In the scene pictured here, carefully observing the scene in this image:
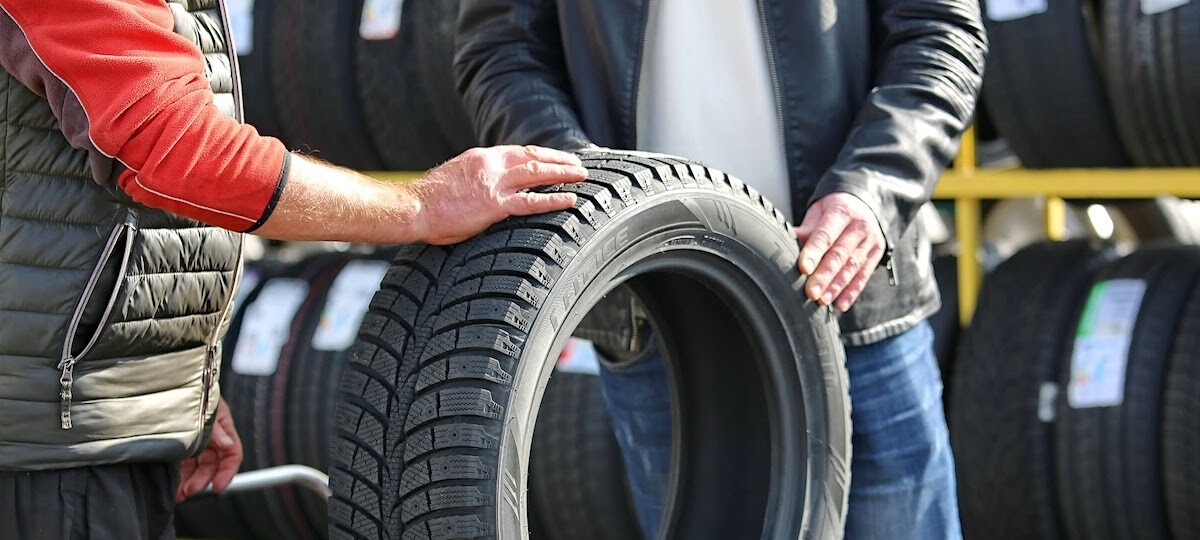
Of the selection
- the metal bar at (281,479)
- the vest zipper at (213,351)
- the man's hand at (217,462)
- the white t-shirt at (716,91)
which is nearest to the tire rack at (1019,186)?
the white t-shirt at (716,91)

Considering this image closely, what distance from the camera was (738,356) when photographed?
1.58 metres

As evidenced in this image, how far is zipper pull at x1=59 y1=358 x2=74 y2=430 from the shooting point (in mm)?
1330

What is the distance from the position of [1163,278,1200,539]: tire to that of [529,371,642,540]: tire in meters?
1.00

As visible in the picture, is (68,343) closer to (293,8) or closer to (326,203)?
(326,203)

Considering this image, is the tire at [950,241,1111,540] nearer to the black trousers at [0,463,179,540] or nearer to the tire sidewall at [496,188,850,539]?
the tire sidewall at [496,188,850,539]

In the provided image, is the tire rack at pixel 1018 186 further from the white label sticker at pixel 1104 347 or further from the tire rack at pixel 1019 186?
the white label sticker at pixel 1104 347

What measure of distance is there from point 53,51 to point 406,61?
5.93 ft

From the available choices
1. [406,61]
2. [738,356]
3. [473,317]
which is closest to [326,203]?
[473,317]

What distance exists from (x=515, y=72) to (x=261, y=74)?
1512 mm

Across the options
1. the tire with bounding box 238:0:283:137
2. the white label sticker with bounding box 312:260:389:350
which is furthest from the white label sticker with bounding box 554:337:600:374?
the tire with bounding box 238:0:283:137

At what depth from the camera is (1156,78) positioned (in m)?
2.55

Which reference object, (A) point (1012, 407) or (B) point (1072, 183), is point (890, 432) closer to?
(A) point (1012, 407)

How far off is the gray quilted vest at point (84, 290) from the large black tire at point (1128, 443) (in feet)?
5.84

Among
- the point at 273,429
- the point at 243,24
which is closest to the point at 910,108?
the point at 273,429
